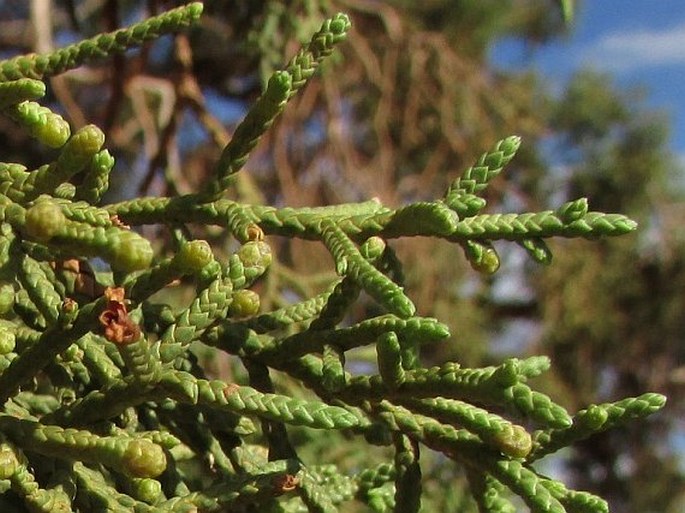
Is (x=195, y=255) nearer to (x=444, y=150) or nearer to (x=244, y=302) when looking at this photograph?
(x=244, y=302)

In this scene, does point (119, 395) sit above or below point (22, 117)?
below

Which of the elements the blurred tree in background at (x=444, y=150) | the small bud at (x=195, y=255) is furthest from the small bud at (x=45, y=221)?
the blurred tree in background at (x=444, y=150)

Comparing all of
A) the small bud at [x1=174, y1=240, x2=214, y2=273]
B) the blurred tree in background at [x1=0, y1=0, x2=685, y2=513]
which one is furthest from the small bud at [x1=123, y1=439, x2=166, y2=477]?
the blurred tree in background at [x1=0, y1=0, x2=685, y2=513]

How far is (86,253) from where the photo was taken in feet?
2.29

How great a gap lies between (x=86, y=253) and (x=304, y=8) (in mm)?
1595

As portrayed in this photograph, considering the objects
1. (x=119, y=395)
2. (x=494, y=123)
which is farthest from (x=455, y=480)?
(x=494, y=123)

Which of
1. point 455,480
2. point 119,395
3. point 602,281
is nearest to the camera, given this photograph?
point 119,395

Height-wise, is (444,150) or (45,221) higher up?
(444,150)

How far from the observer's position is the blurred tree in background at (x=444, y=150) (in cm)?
229

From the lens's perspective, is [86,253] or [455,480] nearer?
[86,253]

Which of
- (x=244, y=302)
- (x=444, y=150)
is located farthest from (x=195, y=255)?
(x=444, y=150)

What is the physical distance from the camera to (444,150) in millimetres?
4355

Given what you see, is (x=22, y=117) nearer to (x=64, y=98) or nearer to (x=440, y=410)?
(x=440, y=410)

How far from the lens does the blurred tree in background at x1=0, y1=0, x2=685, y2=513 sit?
2295 millimetres
